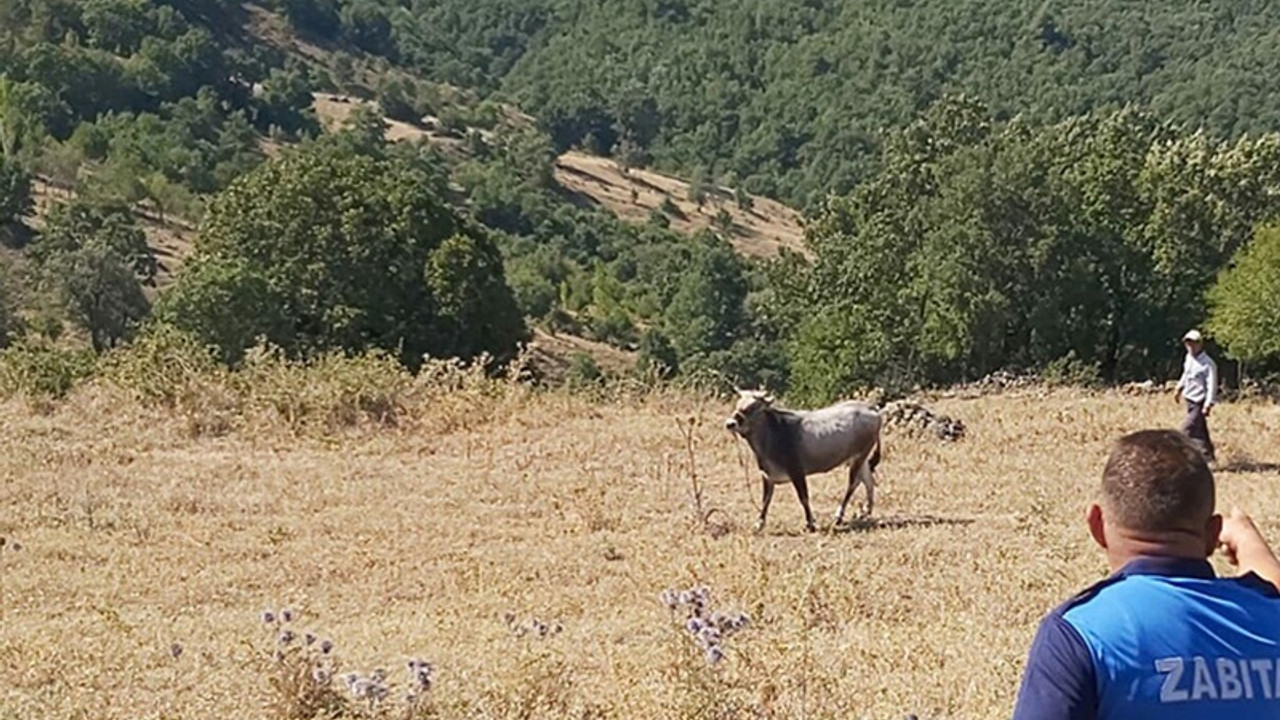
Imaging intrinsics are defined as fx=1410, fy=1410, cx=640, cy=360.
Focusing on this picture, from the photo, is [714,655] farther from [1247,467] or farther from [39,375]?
[39,375]

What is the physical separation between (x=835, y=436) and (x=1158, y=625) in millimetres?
8908

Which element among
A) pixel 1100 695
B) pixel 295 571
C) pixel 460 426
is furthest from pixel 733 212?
pixel 1100 695

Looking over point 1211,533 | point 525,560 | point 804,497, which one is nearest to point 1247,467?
point 804,497

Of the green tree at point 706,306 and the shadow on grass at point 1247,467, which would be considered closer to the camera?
the shadow on grass at point 1247,467

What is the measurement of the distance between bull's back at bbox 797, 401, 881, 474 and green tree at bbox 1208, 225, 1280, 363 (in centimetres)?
1528

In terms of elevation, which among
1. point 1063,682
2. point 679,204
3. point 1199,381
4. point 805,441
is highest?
point 1063,682

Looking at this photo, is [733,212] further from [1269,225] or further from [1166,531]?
[1166,531]

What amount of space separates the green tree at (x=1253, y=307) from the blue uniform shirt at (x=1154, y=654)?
925 inches

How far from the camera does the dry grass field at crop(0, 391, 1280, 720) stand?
629cm

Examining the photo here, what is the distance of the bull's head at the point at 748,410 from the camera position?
36.0 ft

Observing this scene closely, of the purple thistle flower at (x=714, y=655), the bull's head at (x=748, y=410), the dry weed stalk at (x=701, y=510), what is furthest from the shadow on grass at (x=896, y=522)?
the purple thistle flower at (x=714, y=655)

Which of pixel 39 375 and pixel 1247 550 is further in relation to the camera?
pixel 39 375

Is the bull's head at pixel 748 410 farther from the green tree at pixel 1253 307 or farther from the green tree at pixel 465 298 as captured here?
the green tree at pixel 465 298

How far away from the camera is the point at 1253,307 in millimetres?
24469
